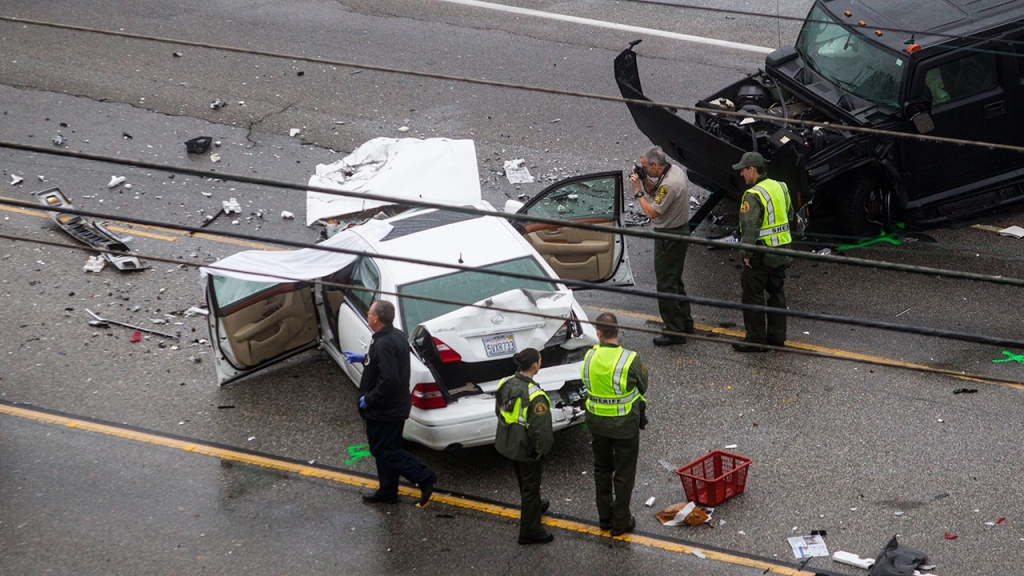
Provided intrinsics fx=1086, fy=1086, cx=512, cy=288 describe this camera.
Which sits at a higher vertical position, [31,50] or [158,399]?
[31,50]

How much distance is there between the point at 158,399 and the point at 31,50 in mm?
7625

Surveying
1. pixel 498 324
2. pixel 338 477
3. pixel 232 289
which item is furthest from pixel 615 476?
pixel 232 289

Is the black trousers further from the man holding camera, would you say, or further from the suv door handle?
the suv door handle

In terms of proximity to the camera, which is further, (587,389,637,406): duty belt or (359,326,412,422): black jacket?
(359,326,412,422): black jacket

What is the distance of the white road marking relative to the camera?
14.6m

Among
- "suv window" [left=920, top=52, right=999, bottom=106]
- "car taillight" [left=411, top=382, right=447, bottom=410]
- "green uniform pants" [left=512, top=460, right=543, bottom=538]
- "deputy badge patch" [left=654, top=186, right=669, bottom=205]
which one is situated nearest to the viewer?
"green uniform pants" [left=512, top=460, right=543, bottom=538]

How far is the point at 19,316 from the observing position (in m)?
10.1

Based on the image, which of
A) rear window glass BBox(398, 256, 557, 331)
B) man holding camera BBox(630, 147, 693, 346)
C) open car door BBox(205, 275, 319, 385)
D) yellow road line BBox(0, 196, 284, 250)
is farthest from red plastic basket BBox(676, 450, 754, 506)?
yellow road line BBox(0, 196, 284, 250)

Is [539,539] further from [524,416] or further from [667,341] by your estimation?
[667,341]

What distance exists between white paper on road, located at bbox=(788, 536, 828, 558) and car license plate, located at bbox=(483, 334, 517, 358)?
238 centimetres

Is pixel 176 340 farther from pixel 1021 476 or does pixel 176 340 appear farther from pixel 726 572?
pixel 1021 476

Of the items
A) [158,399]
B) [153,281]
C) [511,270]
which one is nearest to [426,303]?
[511,270]

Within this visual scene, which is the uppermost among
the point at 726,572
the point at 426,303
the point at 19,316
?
the point at 426,303

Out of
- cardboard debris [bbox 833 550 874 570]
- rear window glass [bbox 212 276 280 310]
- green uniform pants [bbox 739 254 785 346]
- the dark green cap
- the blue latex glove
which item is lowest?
cardboard debris [bbox 833 550 874 570]
